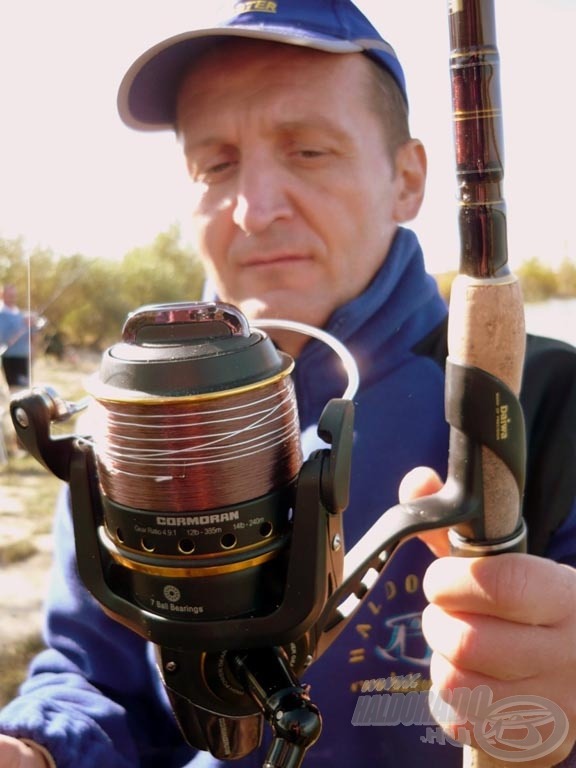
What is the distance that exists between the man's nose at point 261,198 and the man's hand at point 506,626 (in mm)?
641

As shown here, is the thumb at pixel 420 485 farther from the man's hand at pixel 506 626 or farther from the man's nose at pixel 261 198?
the man's nose at pixel 261 198

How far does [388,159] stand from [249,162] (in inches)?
10.0

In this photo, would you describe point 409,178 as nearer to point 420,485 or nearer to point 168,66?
point 168,66

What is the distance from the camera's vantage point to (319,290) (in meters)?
1.33

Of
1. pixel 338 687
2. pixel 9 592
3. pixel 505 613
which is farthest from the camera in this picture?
pixel 9 592

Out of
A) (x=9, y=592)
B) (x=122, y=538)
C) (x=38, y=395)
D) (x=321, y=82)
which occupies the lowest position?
(x=9, y=592)

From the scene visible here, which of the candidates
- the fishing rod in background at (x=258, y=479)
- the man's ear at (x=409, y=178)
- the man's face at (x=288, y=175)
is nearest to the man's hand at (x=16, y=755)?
the fishing rod in background at (x=258, y=479)

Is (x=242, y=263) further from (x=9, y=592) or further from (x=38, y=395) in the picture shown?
(x=9, y=592)

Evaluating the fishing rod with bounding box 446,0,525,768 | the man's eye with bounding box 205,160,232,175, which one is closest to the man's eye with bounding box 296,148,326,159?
the man's eye with bounding box 205,160,232,175

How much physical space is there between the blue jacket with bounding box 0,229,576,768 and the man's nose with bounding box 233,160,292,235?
0.19 metres

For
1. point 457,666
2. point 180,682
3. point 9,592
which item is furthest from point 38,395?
point 9,592

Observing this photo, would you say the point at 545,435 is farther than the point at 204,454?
Yes

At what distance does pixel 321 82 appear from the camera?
4.17 ft

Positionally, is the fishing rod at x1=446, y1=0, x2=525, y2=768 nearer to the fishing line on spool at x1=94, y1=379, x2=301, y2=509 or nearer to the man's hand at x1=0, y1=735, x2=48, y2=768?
the fishing line on spool at x1=94, y1=379, x2=301, y2=509
